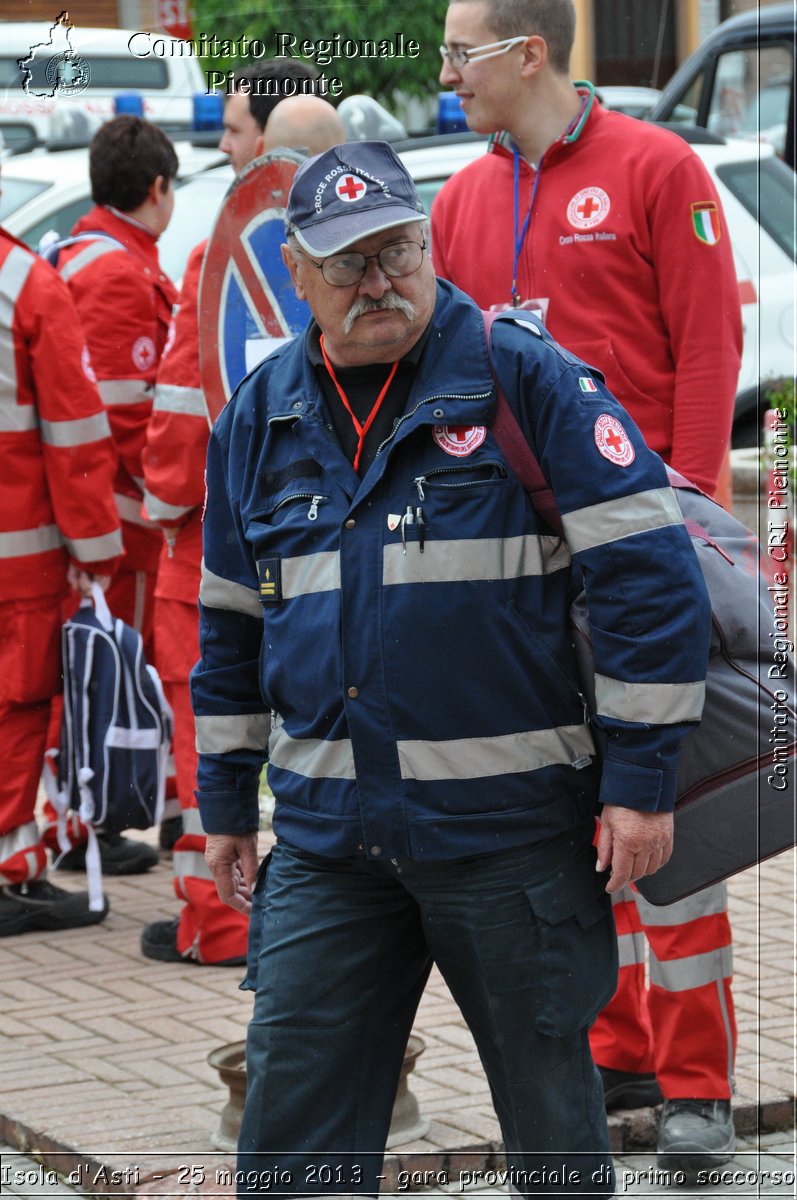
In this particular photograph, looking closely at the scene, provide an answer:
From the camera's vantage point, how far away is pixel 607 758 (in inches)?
118

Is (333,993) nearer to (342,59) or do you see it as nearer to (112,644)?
(112,644)

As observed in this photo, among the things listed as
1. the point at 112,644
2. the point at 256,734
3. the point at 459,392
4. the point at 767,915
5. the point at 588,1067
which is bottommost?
the point at 767,915

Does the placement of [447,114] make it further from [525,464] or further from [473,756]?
[473,756]

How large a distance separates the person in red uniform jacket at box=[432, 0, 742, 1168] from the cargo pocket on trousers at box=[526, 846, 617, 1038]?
1.08 m

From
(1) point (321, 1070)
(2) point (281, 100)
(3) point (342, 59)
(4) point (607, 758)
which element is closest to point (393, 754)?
(4) point (607, 758)

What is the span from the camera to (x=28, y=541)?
5.85 meters

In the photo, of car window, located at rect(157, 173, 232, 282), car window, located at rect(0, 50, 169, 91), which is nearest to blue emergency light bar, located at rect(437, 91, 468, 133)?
car window, located at rect(157, 173, 232, 282)

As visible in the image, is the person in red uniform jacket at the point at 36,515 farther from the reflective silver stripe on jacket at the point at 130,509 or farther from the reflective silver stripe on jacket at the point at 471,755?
the reflective silver stripe on jacket at the point at 471,755

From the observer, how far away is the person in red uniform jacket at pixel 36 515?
568 cm

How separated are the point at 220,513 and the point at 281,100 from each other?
192 cm

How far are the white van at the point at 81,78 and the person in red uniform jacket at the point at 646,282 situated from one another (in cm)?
100

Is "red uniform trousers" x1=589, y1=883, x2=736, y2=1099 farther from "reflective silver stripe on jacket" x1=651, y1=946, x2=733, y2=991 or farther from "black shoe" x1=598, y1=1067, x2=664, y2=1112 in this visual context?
"black shoe" x1=598, y1=1067, x2=664, y2=1112

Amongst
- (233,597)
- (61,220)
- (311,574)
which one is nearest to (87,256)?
(233,597)

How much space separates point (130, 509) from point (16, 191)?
5.90m
